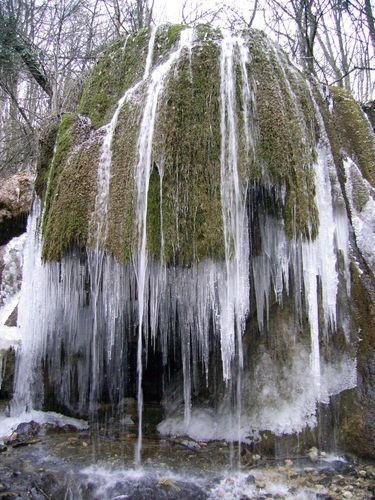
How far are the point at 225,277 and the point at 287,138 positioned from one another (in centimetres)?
127

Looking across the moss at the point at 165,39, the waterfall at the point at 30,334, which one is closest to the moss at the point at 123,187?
the moss at the point at 165,39

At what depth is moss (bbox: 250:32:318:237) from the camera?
396 centimetres

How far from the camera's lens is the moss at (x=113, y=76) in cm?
505

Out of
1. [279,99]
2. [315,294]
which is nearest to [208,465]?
Answer: [315,294]

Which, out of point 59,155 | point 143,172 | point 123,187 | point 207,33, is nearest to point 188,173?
point 143,172

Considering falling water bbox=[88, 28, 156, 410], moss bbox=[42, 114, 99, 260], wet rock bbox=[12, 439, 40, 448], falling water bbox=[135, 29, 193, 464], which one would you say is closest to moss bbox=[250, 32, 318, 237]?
falling water bbox=[135, 29, 193, 464]

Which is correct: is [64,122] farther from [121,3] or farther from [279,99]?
[121,3]

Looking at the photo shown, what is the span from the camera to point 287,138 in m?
4.08

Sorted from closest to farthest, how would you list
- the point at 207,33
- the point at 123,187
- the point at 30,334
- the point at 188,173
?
the point at 188,173 < the point at 123,187 < the point at 207,33 < the point at 30,334

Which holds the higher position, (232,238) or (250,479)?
(232,238)

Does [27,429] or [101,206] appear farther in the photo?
[27,429]

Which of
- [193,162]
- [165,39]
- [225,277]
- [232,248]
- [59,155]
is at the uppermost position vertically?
[165,39]

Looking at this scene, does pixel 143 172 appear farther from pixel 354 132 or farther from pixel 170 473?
pixel 354 132

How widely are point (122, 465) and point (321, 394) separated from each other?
68.6 inches
